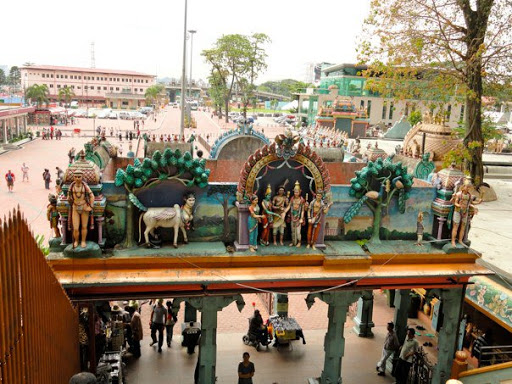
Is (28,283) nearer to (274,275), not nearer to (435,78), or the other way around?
(274,275)

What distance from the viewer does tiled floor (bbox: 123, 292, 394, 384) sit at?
464 inches

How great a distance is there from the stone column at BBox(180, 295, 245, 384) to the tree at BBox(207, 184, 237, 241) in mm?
1282

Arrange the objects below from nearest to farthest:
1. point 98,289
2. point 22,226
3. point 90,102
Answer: point 22,226, point 98,289, point 90,102

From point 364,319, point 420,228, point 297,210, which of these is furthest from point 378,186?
point 364,319

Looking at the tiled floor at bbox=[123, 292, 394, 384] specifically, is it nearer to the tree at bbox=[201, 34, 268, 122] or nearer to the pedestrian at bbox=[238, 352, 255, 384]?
the pedestrian at bbox=[238, 352, 255, 384]

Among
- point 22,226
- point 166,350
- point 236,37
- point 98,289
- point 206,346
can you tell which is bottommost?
point 166,350

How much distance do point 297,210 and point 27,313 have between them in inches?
220

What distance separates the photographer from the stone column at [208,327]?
9.32m

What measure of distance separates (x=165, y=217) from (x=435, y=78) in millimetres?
15422

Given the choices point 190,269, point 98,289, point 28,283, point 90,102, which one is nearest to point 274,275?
point 190,269

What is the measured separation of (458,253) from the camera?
1038 cm

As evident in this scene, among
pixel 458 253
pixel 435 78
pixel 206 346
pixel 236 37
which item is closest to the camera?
pixel 206 346

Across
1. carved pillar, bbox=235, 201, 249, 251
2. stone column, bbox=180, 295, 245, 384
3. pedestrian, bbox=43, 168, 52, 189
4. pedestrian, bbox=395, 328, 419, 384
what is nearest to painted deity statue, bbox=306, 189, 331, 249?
carved pillar, bbox=235, 201, 249, 251

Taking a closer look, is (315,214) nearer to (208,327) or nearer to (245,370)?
(208,327)
